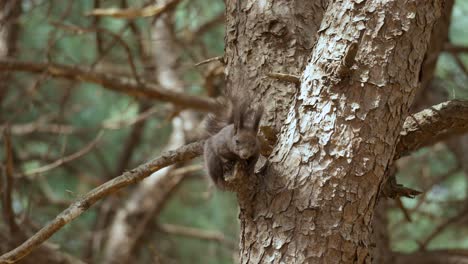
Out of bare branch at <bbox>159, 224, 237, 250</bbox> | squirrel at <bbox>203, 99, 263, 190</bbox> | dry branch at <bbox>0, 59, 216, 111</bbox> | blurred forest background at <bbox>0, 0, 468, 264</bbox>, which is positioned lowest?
bare branch at <bbox>159, 224, 237, 250</bbox>

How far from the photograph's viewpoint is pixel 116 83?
3.56 meters

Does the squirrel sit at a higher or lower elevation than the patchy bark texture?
lower

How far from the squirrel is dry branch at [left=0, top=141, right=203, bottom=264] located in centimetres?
7

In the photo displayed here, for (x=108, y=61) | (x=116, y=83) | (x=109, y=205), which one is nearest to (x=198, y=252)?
(x=109, y=205)

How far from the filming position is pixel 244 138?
1833mm

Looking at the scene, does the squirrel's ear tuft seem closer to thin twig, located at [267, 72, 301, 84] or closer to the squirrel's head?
the squirrel's head

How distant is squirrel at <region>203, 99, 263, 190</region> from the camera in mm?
1818

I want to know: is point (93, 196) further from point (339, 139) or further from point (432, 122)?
point (432, 122)

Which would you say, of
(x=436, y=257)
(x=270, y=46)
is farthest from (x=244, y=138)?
(x=436, y=257)

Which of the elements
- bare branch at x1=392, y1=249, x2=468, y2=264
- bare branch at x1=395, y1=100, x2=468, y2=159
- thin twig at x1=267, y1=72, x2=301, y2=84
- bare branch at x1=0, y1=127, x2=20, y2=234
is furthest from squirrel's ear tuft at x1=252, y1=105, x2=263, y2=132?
bare branch at x1=392, y1=249, x2=468, y2=264

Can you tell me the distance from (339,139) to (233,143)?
0.30 m

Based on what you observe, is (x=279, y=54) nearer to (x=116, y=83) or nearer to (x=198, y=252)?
(x=116, y=83)

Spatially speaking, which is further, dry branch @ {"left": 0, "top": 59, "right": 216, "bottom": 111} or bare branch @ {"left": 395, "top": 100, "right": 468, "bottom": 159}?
dry branch @ {"left": 0, "top": 59, "right": 216, "bottom": 111}

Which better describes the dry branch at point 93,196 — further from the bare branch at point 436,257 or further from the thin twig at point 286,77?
the bare branch at point 436,257
